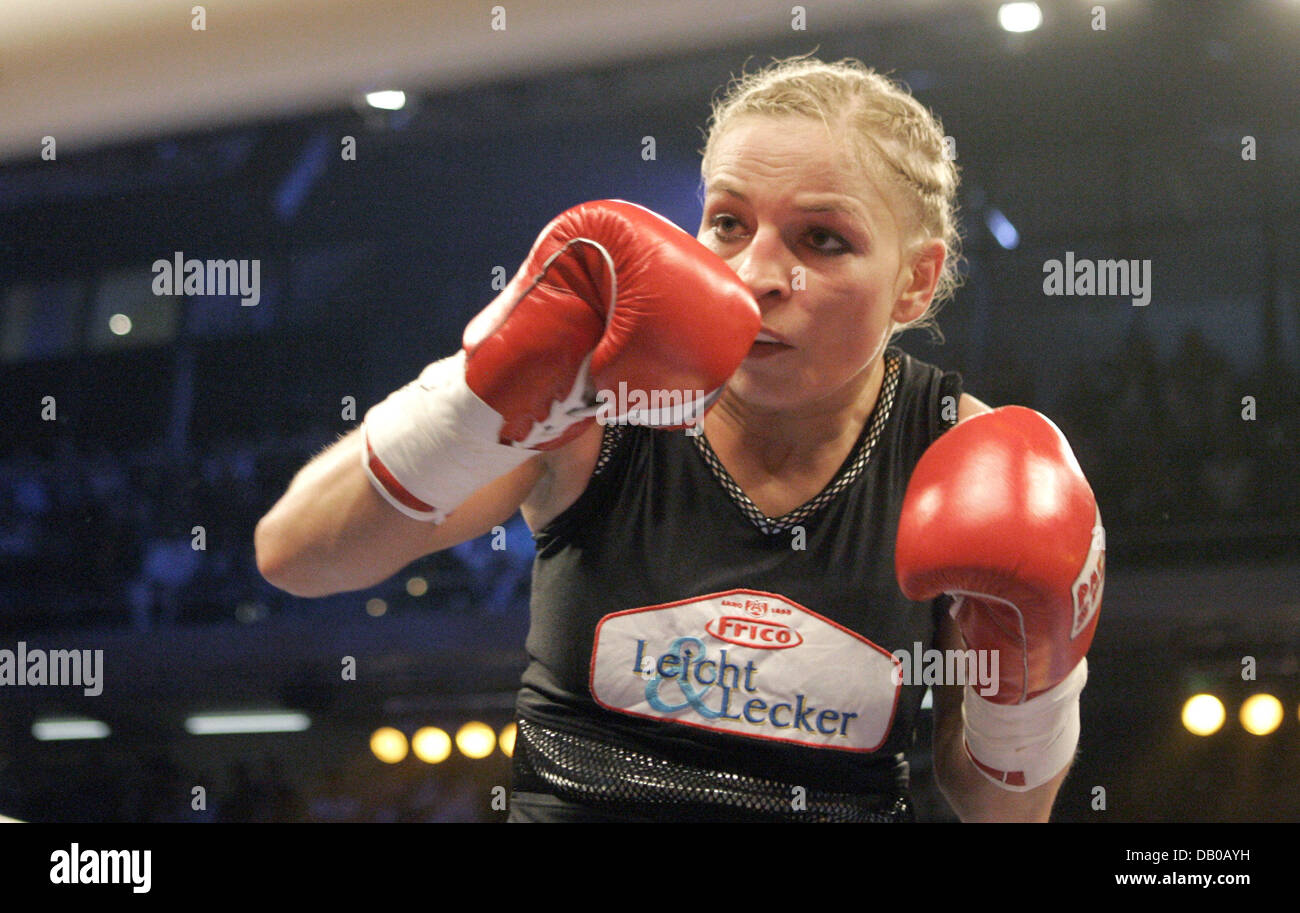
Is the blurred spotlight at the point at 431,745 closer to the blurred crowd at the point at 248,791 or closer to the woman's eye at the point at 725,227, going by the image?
the blurred crowd at the point at 248,791

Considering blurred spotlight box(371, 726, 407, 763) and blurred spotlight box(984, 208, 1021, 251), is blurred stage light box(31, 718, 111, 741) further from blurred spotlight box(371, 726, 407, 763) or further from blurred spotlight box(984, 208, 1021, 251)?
blurred spotlight box(984, 208, 1021, 251)

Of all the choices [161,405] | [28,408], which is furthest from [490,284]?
[28,408]

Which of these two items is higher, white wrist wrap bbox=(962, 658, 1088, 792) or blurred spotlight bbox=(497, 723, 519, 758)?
white wrist wrap bbox=(962, 658, 1088, 792)

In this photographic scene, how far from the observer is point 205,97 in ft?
6.36

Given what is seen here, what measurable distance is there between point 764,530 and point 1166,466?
8.70 feet

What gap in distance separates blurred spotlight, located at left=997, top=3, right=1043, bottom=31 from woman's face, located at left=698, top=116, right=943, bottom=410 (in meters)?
2.49

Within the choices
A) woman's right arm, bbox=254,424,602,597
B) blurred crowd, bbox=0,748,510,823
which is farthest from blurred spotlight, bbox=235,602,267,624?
woman's right arm, bbox=254,424,602,597

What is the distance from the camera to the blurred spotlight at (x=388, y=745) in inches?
128

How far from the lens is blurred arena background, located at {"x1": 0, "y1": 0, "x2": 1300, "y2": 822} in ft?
10.4

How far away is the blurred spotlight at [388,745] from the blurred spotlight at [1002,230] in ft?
8.20

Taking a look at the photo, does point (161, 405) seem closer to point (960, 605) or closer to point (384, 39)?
point (384, 39)

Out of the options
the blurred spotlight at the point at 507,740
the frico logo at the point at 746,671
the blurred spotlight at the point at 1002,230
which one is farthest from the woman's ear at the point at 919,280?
the blurred spotlight at the point at 1002,230

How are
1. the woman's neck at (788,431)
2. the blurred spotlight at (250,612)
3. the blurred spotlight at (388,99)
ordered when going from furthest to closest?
the blurred spotlight at (250,612) → the blurred spotlight at (388,99) → the woman's neck at (788,431)

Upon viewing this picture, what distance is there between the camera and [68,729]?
3.85m
